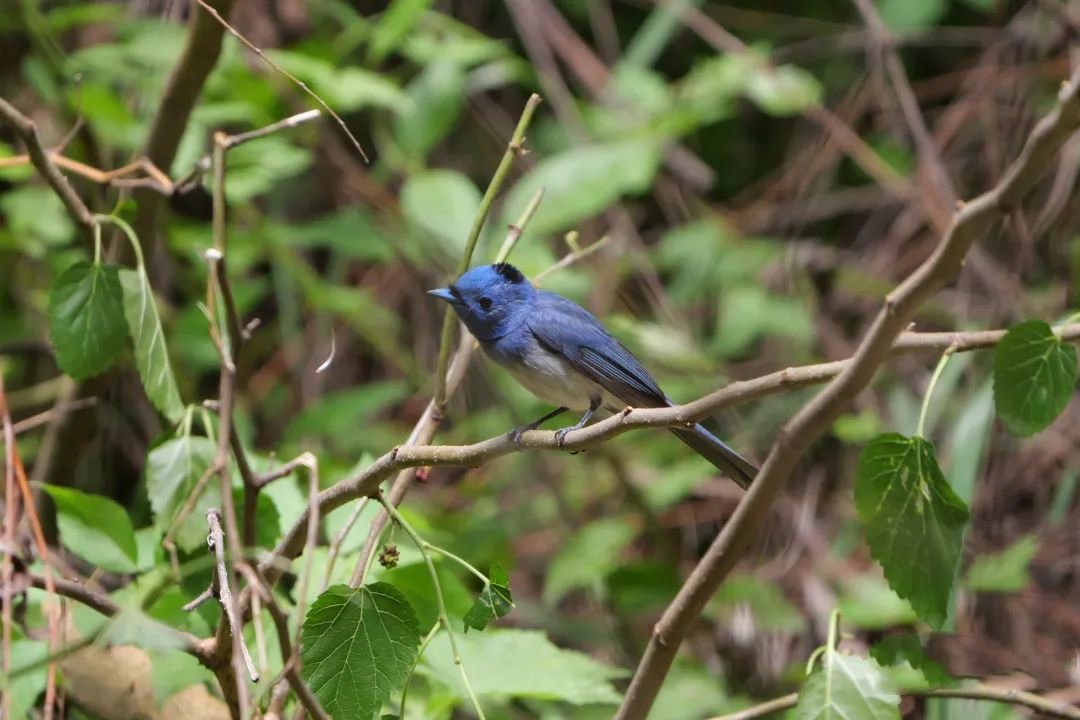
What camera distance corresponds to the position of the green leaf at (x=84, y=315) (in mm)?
2195

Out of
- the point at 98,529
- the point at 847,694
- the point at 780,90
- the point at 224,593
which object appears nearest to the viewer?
the point at 224,593

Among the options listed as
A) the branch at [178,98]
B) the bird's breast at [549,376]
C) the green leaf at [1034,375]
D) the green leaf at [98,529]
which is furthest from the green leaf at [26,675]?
the green leaf at [1034,375]

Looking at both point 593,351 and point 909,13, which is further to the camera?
point 909,13

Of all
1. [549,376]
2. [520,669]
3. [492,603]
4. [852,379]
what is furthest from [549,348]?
[852,379]

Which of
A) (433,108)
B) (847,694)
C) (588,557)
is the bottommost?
(588,557)

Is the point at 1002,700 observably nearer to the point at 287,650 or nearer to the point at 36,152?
the point at 287,650

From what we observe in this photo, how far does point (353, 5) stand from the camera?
572cm

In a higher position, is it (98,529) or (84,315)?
(84,315)

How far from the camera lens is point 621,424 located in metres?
1.73

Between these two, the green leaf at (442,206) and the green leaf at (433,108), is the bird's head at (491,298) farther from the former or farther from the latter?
the green leaf at (433,108)

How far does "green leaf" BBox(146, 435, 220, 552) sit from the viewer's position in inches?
84.1

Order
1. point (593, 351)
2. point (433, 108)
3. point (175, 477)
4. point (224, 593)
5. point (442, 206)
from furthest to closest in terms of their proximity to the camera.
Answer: point (433, 108) < point (442, 206) < point (593, 351) < point (175, 477) < point (224, 593)

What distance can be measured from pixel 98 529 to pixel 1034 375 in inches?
64.8

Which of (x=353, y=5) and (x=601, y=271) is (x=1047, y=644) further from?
(x=353, y=5)
